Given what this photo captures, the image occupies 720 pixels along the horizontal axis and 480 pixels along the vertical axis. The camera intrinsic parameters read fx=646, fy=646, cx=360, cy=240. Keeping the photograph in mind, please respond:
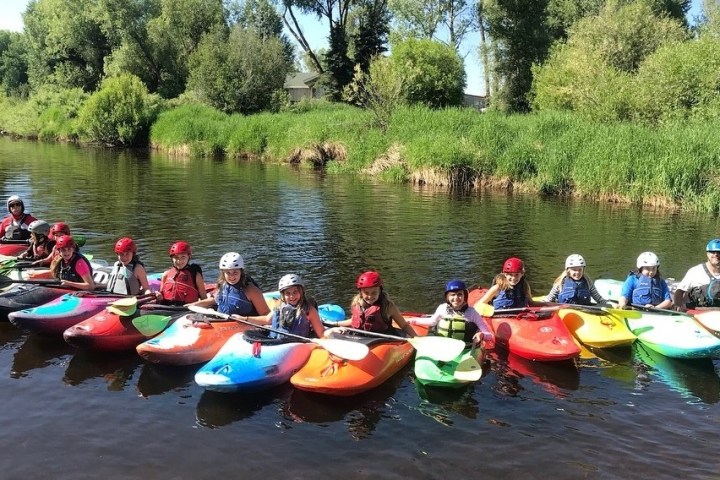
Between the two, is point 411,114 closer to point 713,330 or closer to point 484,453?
point 713,330

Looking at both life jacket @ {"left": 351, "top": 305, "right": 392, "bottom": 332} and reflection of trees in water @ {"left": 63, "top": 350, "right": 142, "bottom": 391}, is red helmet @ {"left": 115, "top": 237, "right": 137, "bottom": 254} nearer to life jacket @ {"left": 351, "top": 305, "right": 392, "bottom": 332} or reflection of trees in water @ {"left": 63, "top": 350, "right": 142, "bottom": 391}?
reflection of trees in water @ {"left": 63, "top": 350, "right": 142, "bottom": 391}

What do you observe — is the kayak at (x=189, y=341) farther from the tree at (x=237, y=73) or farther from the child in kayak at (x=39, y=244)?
the tree at (x=237, y=73)

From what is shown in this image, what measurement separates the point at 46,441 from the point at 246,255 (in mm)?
6855

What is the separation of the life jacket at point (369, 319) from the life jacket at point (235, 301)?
121 centimetres

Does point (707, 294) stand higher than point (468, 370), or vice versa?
point (707, 294)

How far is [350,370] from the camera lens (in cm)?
588

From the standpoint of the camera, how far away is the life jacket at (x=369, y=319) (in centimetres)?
656

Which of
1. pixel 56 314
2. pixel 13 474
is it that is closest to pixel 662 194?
pixel 56 314

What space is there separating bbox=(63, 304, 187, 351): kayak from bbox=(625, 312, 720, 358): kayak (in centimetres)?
536

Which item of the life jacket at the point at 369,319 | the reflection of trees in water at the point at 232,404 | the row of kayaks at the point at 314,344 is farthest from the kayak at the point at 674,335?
the reflection of trees in water at the point at 232,404

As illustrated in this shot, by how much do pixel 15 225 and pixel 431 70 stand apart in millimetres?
23992

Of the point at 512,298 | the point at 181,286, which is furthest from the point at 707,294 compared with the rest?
the point at 181,286

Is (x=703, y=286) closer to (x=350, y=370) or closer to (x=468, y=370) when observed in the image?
(x=468, y=370)

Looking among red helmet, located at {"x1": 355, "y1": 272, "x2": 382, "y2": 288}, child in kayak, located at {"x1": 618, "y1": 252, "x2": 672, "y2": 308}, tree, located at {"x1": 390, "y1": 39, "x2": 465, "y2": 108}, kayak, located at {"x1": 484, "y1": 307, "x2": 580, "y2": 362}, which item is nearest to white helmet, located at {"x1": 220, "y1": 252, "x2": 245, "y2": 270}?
red helmet, located at {"x1": 355, "y1": 272, "x2": 382, "y2": 288}
